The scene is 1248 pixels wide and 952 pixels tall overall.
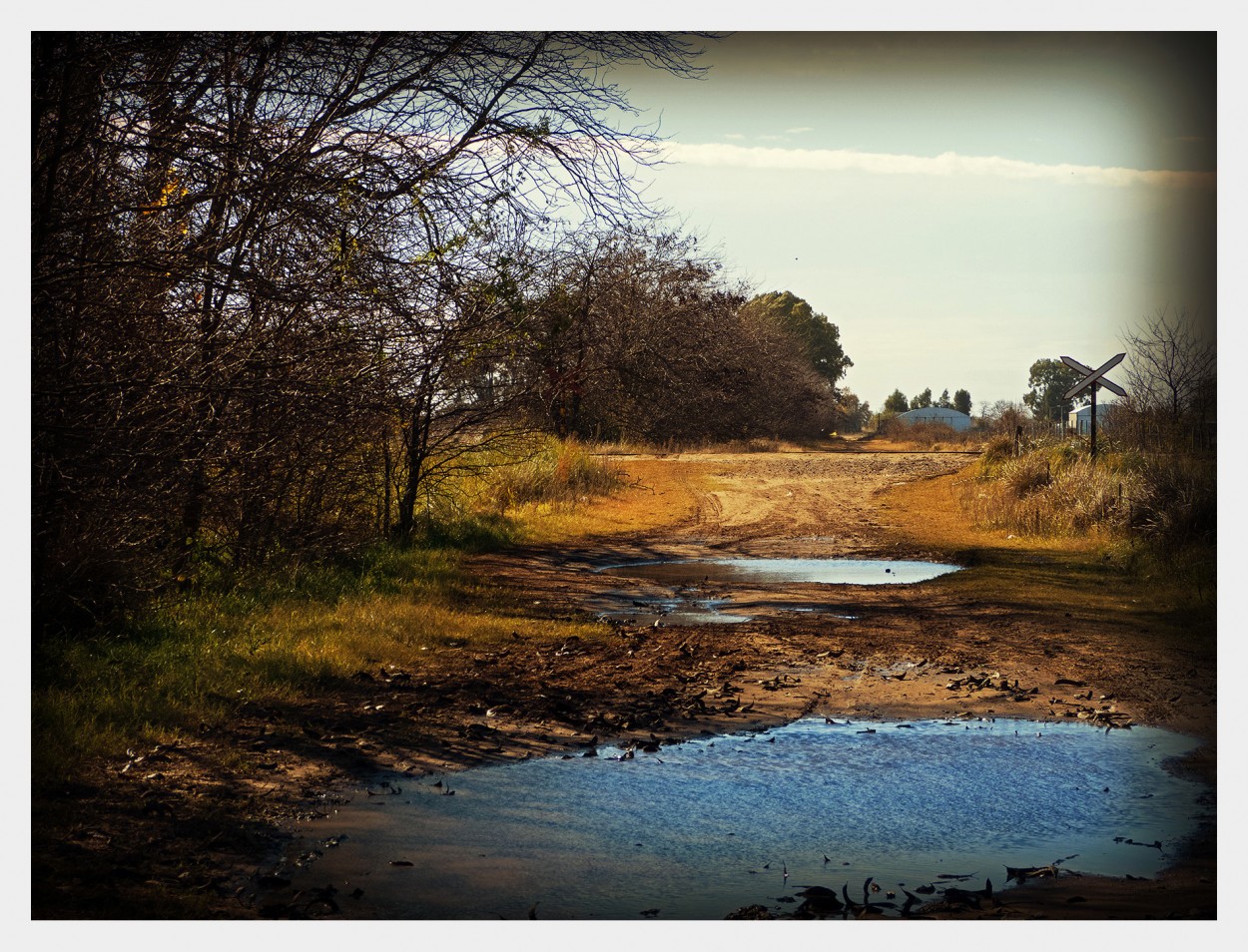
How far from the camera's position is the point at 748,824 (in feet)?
16.3

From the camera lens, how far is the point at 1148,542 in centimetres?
1297

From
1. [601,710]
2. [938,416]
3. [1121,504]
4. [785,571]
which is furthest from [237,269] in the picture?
[938,416]

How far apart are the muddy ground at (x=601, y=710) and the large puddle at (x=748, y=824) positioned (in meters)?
0.24

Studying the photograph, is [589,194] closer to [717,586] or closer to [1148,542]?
[717,586]

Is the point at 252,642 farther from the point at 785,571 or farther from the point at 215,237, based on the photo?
the point at 785,571

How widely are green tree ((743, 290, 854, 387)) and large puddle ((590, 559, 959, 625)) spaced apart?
36.5m

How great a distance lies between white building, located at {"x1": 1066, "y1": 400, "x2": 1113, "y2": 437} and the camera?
21.8 m

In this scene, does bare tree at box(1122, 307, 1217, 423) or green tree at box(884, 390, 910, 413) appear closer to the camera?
bare tree at box(1122, 307, 1217, 423)

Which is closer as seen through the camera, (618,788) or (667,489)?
(618,788)

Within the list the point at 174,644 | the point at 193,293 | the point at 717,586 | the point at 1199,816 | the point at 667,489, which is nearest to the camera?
the point at 1199,816

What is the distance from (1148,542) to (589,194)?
818cm

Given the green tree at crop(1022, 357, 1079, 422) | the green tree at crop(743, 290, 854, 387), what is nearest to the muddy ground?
the green tree at crop(1022, 357, 1079, 422)

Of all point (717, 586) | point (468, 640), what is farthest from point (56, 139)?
point (717, 586)

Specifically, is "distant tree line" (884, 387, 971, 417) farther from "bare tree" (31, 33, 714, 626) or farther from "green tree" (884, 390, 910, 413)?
"bare tree" (31, 33, 714, 626)
